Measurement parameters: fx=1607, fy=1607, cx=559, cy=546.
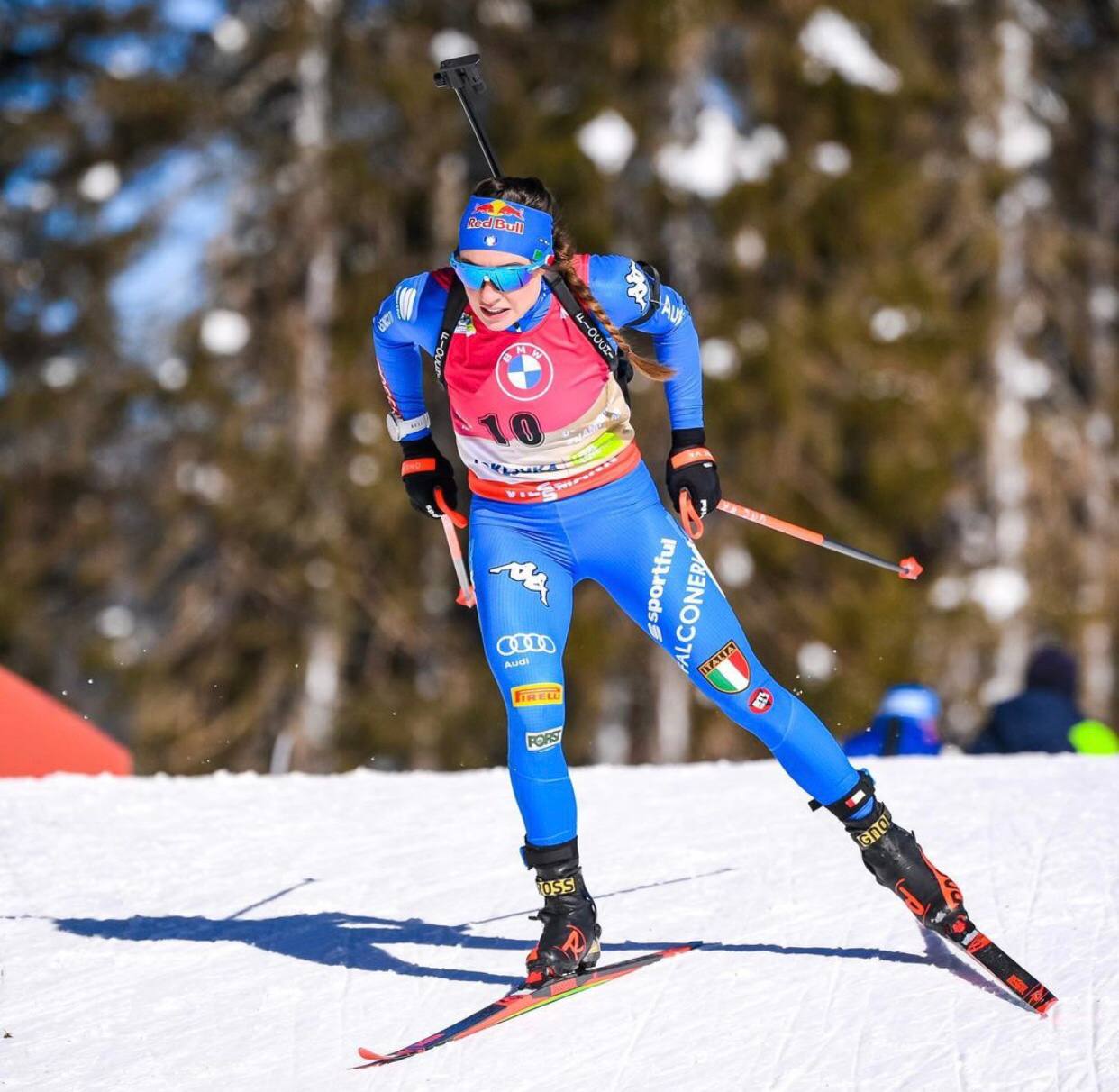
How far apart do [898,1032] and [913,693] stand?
4694 mm

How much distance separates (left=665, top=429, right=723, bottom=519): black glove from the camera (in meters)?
4.24

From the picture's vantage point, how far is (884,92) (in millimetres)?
15289

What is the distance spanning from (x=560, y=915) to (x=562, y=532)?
0.98 meters

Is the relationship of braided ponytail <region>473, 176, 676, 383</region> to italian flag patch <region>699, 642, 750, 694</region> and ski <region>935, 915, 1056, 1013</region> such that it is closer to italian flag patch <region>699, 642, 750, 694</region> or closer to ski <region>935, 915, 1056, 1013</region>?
italian flag patch <region>699, 642, 750, 694</region>

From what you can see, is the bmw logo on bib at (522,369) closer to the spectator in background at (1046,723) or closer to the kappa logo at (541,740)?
the kappa logo at (541,740)

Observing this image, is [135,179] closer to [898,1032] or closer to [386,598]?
[386,598]

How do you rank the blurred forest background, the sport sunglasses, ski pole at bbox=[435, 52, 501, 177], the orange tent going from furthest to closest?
the blurred forest background < the orange tent < ski pole at bbox=[435, 52, 501, 177] < the sport sunglasses

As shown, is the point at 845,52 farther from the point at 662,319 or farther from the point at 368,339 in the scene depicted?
the point at 662,319

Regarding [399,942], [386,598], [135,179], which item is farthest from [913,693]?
[135,179]

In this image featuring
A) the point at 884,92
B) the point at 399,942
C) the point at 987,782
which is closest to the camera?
the point at 399,942

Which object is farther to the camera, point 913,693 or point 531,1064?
point 913,693

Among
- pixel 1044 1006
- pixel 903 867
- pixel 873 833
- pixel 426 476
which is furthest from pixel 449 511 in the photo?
pixel 1044 1006

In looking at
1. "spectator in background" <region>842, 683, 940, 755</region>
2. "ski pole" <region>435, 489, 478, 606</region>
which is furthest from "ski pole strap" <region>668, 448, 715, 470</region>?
"spectator in background" <region>842, 683, 940, 755</region>

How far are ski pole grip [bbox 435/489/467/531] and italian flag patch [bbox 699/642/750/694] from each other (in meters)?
0.79
